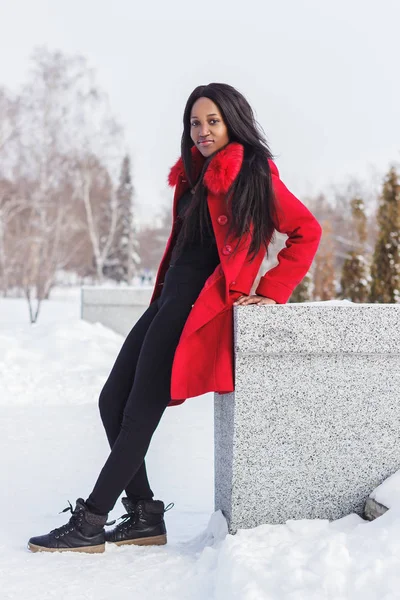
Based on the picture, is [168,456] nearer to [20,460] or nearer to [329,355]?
[20,460]

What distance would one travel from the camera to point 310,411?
2.91 m

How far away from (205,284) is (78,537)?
→ 118 cm

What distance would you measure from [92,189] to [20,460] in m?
27.5

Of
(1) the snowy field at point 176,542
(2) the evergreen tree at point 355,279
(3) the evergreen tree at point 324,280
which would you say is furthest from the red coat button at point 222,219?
(3) the evergreen tree at point 324,280

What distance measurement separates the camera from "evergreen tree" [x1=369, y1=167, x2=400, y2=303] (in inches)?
541

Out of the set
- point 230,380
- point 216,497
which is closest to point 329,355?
point 230,380

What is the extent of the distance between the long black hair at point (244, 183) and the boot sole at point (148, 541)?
4.24 ft

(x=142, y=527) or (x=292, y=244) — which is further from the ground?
(x=292, y=244)

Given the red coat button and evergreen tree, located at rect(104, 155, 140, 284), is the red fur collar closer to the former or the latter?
the red coat button

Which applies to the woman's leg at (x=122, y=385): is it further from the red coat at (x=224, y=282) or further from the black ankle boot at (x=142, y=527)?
the red coat at (x=224, y=282)

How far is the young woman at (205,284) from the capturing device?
9.41 ft

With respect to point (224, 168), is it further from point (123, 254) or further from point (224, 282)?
point (123, 254)

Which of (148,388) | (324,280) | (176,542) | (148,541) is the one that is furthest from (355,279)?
(148,388)

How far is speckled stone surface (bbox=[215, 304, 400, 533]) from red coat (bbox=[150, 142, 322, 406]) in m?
0.08
